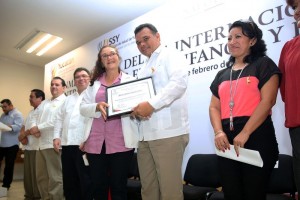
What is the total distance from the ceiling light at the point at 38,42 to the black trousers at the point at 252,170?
5.82 m

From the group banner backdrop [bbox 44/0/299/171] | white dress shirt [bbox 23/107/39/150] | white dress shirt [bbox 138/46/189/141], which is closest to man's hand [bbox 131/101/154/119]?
white dress shirt [bbox 138/46/189/141]

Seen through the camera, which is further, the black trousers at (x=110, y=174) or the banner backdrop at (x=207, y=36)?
the banner backdrop at (x=207, y=36)

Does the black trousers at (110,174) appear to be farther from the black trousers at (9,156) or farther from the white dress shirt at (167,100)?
the black trousers at (9,156)

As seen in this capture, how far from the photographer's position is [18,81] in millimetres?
8961

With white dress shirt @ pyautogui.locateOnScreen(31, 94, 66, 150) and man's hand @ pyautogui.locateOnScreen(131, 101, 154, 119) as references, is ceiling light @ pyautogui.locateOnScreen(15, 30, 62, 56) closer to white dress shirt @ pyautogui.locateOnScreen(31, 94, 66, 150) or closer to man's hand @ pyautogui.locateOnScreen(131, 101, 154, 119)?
white dress shirt @ pyautogui.locateOnScreen(31, 94, 66, 150)

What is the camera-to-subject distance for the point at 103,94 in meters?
2.40

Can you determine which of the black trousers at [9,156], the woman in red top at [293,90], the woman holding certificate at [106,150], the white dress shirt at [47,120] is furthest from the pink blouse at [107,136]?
the black trousers at [9,156]

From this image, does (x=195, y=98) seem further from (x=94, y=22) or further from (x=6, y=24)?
(x=6, y=24)

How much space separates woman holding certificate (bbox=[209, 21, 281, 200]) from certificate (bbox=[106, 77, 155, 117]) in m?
0.52

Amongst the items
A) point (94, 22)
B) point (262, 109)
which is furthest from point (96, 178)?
point (94, 22)

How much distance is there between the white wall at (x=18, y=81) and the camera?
8713 mm

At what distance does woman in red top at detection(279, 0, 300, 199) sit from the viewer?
1.44 meters

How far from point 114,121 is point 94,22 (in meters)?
3.91

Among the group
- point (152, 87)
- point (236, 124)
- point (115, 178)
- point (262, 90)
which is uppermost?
point (152, 87)
